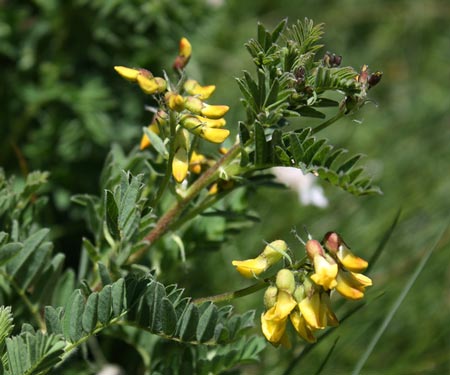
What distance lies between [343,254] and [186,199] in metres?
0.33

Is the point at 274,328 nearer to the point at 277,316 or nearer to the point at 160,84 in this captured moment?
the point at 277,316

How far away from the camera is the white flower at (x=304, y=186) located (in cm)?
233

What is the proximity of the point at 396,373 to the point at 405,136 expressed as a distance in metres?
1.29

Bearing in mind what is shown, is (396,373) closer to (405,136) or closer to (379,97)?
(405,136)

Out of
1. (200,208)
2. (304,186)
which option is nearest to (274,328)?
(200,208)

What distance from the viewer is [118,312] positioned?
49.6 inches

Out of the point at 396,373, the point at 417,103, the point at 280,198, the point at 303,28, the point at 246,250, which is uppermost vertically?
the point at 417,103

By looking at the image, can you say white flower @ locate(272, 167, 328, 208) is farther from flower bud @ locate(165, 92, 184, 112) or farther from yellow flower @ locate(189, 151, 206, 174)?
flower bud @ locate(165, 92, 184, 112)

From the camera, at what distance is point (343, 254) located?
47.8 inches

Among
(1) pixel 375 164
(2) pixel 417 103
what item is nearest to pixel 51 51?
(1) pixel 375 164

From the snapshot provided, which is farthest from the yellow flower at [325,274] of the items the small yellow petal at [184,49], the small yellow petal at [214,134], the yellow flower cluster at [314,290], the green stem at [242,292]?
the small yellow petal at [184,49]

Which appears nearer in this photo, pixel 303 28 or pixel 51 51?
pixel 303 28

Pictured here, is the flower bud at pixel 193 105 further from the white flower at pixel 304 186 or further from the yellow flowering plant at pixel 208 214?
the white flower at pixel 304 186

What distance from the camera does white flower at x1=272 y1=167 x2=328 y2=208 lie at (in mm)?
2326
